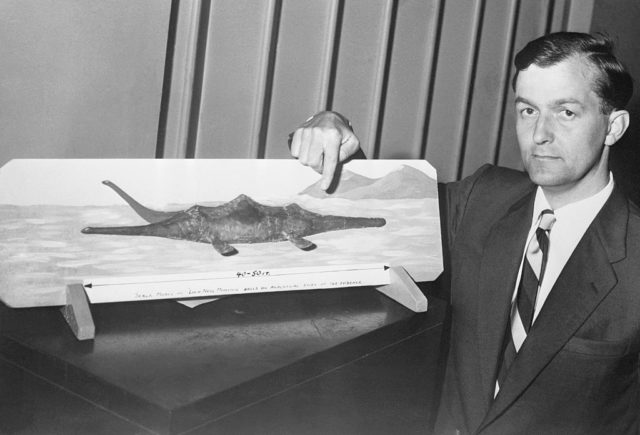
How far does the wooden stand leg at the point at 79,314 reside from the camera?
0.88m

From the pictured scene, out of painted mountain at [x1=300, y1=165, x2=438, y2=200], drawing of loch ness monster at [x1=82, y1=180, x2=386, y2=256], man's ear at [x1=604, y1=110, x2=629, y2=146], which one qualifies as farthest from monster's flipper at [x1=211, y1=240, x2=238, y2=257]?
man's ear at [x1=604, y1=110, x2=629, y2=146]

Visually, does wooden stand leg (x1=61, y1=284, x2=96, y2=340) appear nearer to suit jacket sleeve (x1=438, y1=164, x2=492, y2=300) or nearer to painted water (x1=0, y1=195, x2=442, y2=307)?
painted water (x1=0, y1=195, x2=442, y2=307)

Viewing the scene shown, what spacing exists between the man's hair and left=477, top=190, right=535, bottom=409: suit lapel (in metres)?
0.29

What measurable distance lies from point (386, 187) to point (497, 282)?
49 centimetres

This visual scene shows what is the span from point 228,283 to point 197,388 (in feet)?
0.86

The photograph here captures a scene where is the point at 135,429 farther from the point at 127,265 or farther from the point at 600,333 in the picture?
the point at 600,333

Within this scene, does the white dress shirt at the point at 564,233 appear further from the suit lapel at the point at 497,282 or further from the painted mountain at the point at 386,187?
the painted mountain at the point at 386,187

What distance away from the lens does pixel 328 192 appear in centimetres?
111

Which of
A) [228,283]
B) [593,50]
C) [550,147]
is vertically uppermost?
[593,50]

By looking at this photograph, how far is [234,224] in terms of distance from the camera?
40.7 inches

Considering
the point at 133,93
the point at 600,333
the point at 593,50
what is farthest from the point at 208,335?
the point at 593,50

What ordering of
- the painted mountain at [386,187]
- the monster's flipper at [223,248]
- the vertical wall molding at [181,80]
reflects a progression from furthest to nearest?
the vertical wall molding at [181,80] → the painted mountain at [386,187] → the monster's flipper at [223,248]

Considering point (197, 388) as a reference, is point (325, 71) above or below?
above

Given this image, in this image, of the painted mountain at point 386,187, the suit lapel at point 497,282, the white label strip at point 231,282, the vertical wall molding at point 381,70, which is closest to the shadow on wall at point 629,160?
the suit lapel at point 497,282
